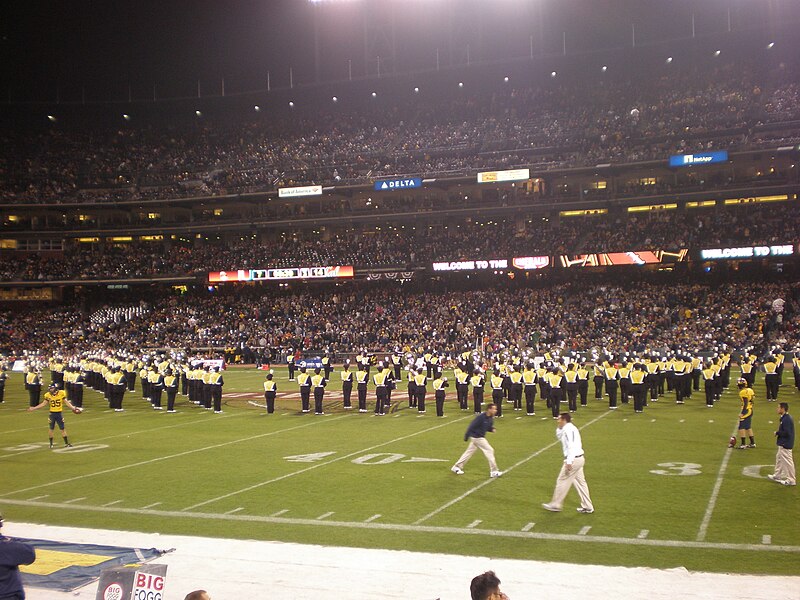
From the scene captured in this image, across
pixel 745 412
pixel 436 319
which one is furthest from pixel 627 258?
pixel 745 412

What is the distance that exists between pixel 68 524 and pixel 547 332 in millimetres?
32273

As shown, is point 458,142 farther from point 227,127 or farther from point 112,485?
point 112,485

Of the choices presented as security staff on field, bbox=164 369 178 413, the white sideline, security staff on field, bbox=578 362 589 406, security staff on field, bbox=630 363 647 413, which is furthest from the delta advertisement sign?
the white sideline

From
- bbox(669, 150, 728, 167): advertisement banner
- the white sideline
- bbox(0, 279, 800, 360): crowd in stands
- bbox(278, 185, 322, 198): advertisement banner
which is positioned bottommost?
the white sideline

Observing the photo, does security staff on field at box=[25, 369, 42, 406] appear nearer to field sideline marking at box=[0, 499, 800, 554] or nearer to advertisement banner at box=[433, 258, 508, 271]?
field sideline marking at box=[0, 499, 800, 554]

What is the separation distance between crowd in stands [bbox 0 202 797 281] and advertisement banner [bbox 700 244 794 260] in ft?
1.51

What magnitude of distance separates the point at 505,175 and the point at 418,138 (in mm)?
11674

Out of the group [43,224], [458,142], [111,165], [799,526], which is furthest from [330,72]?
[799,526]

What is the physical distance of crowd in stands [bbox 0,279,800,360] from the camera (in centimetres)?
3728

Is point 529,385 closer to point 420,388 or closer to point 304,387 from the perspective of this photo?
point 420,388

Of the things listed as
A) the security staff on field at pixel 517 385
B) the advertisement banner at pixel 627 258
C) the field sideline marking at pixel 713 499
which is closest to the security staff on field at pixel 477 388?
the security staff on field at pixel 517 385

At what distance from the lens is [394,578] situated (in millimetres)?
7762

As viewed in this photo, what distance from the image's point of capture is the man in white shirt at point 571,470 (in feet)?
32.8

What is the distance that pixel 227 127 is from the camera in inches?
2579
